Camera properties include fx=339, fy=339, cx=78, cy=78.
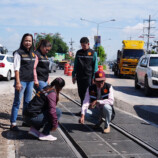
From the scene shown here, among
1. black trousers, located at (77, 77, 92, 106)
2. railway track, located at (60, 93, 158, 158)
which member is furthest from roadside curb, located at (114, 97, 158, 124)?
railway track, located at (60, 93, 158, 158)

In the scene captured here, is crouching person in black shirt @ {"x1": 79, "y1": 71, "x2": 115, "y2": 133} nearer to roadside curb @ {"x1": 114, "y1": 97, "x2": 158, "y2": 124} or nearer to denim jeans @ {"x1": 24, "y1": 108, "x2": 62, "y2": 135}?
denim jeans @ {"x1": 24, "y1": 108, "x2": 62, "y2": 135}

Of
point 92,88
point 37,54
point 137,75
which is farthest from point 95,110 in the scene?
point 137,75

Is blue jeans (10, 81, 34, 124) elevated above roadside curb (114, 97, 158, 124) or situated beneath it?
elevated above

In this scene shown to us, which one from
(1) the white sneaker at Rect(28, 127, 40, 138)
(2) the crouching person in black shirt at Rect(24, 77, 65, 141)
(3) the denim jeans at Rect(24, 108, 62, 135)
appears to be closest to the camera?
(2) the crouching person in black shirt at Rect(24, 77, 65, 141)

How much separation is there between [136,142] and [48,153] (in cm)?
166

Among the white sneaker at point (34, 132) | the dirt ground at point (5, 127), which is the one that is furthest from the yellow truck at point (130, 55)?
the white sneaker at point (34, 132)

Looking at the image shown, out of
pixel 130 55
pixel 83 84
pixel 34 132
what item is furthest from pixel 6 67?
pixel 34 132

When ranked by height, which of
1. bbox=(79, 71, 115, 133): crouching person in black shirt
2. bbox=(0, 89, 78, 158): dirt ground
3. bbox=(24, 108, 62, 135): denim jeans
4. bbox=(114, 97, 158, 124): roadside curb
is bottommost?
bbox=(114, 97, 158, 124): roadside curb

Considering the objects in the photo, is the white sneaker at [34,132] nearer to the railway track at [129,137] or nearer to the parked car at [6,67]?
the railway track at [129,137]

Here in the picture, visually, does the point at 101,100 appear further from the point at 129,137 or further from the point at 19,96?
the point at 19,96

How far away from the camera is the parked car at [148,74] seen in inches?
555

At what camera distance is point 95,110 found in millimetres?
6898

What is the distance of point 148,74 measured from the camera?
14602mm

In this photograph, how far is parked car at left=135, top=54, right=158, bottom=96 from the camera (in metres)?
14.1
